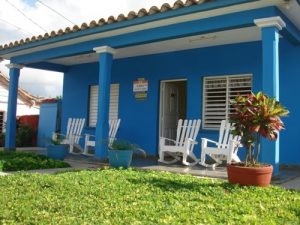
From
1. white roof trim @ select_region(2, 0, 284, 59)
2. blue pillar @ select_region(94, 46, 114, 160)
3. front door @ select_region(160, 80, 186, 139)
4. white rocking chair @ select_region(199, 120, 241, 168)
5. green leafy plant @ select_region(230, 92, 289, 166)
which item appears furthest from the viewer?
front door @ select_region(160, 80, 186, 139)

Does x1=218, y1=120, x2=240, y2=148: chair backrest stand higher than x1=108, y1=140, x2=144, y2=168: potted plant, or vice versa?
x1=218, y1=120, x2=240, y2=148: chair backrest

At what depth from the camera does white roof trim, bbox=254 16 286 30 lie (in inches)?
263

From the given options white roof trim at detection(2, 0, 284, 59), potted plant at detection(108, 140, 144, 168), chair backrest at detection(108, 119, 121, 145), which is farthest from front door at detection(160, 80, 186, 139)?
potted plant at detection(108, 140, 144, 168)

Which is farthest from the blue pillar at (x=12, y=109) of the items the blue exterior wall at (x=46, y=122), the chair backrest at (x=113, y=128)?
the chair backrest at (x=113, y=128)

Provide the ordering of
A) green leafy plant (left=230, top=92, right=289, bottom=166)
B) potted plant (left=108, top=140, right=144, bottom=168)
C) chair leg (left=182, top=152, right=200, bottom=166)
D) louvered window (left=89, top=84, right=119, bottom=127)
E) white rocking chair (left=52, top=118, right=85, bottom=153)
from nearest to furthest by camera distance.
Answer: green leafy plant (left=230, top=92, right=289, bottom=166) < potted plant (left=108, top=140, right=144, bottom=168) < chair leg (left=182, top=152, right=200, bottom=166) < white rocking chair (left=52, top=118, right=85, bottom=153) < louvered window (left=89, top=84, right=119, bottom=127)

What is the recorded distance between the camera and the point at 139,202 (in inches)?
188

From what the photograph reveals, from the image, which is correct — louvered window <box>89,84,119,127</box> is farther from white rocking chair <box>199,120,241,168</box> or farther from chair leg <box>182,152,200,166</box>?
white rocking chair <box>199,120,241,168</box>

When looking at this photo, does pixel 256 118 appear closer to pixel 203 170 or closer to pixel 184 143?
pixel 203 170

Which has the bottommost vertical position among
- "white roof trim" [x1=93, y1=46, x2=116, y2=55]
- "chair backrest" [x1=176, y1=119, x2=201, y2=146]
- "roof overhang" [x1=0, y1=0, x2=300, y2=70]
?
"chair backrest" [x1=176, y1=119, x2=201, y2=146]

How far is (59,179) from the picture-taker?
6.17 meters

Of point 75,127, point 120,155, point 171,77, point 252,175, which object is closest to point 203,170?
point 120,155

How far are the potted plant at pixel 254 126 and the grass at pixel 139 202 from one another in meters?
0.20

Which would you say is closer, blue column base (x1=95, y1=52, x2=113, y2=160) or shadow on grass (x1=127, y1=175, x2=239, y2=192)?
shadow on grass (x1=127, y1=175, x2=239, y2=192)

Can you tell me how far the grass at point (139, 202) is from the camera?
4.14 meters
